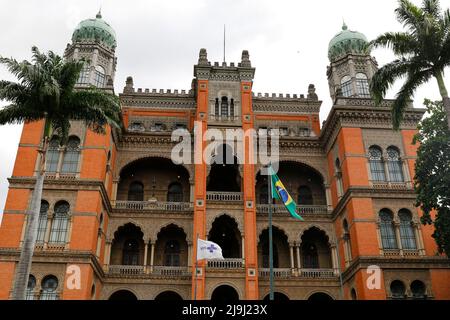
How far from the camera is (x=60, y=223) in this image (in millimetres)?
29000

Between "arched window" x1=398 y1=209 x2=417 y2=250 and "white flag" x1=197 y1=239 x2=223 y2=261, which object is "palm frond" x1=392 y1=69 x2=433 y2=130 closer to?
"arched window" x1=398 y1=209 x2=417 y2=250

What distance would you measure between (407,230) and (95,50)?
1045 inches

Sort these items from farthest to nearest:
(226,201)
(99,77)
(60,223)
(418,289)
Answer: (99,77)
(226,201)
(60,223)
(418,289)

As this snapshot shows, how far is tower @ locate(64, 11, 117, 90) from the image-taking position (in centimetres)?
3622

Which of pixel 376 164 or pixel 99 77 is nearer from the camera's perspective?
pixel 376 164

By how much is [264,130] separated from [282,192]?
16127 mm

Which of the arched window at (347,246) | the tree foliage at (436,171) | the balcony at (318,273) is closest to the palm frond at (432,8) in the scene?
the tree foliage at (436,171)

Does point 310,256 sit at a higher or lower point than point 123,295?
higher

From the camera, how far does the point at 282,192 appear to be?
75.1 ft

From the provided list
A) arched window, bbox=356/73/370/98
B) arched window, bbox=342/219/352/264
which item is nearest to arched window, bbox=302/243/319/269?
arched window, bbox=342/219/352/264

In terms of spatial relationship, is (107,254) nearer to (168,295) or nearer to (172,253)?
(172,253)

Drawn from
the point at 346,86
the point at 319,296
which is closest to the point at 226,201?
the point at 319,296

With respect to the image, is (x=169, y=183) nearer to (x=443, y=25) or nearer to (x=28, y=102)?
(x=28, y=102)
